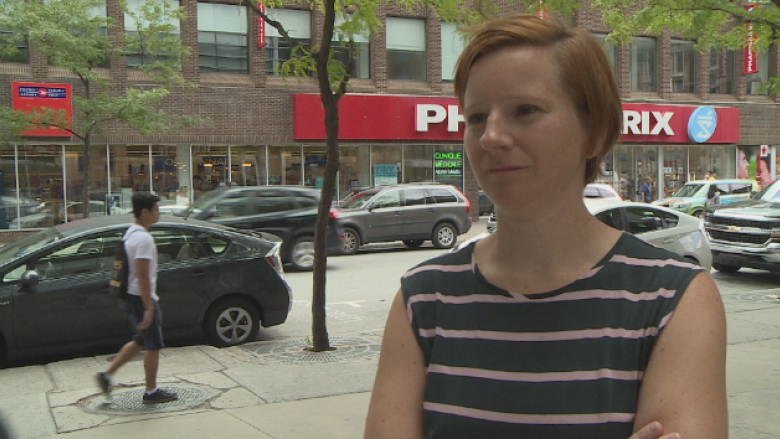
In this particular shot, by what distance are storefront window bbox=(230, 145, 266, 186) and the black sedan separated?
15535 millimetres

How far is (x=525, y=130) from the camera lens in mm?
1499

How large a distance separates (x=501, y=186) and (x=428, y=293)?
0.90ft

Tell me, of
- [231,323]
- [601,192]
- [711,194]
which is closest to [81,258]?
[231,323]

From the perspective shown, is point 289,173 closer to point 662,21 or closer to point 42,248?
point 662,21

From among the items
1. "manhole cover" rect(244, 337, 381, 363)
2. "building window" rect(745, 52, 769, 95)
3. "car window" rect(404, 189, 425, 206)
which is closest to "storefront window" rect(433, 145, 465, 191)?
"car window" rect(404, 189, 425, 206)

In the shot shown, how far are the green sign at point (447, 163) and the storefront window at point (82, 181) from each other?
1140cm

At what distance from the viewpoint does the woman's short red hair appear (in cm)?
153

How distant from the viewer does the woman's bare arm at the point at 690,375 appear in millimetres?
1360

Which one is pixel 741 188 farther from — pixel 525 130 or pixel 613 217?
pixel 525 130

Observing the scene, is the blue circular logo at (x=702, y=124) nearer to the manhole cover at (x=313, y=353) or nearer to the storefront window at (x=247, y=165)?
the storefront window at (x=247, y=165)

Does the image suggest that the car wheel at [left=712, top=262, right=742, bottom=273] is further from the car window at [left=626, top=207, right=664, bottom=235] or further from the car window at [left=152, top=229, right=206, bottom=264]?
the car window at [left=152, top=229, right=206, bottom=264]

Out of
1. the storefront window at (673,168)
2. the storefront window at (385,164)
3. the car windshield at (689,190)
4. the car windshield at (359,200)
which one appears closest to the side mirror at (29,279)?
the car windshield at (359,200)

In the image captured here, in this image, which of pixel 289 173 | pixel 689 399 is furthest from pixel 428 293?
pixel 289 173

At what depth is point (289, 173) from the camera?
26219 mm
